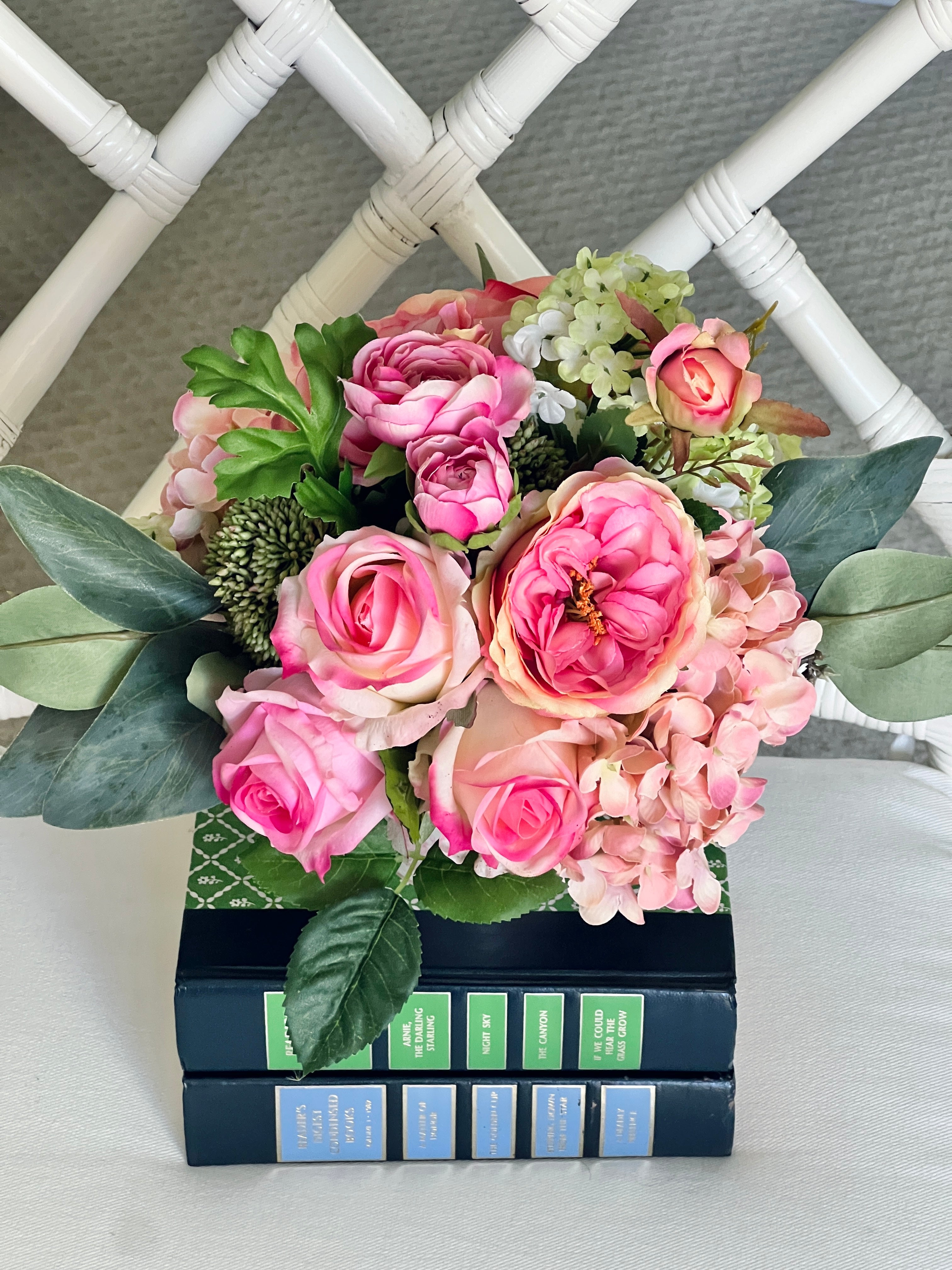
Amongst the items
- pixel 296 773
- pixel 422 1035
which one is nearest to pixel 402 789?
pixel 296 773

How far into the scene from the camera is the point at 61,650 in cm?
46

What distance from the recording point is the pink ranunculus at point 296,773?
0.39 m

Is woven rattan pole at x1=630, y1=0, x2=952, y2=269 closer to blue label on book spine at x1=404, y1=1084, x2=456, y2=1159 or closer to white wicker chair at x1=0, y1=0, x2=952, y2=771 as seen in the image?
white wicker chair at x1=0, y1=0, x2=952, y2=771

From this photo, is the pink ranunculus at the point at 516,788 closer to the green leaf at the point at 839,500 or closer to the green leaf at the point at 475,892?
the green leaf at the point at 475,892

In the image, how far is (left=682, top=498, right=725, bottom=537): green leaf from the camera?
16.4 inches

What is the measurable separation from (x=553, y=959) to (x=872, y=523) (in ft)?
0.82

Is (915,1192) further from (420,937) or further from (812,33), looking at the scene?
(812,33)

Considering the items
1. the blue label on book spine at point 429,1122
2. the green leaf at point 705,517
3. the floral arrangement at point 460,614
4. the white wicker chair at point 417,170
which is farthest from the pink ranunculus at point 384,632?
the white wicker chair at point 417,170

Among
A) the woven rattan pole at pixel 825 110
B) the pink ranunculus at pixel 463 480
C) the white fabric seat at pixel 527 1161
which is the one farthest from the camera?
the woven rattan pole at pixel 825 110

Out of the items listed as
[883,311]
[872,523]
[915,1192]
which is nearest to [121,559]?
[872,523]

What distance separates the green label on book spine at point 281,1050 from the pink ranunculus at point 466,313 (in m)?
0.29

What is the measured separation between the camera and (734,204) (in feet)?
2.11

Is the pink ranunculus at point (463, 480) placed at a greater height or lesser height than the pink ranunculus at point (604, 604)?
Result: greater

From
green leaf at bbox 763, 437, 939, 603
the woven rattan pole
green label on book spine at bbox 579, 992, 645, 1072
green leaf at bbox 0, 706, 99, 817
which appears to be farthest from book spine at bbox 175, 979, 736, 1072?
the woven rattan pole
